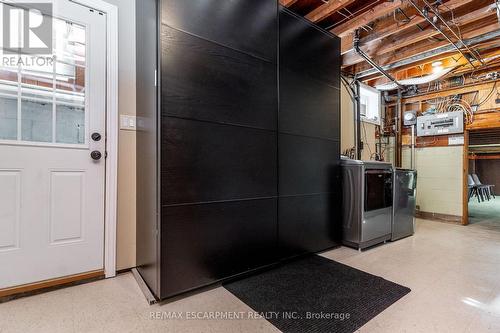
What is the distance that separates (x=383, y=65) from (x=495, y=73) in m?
2.05

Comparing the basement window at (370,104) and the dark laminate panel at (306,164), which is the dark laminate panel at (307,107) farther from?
the basement window at (370,104)

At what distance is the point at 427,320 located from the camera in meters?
1.58

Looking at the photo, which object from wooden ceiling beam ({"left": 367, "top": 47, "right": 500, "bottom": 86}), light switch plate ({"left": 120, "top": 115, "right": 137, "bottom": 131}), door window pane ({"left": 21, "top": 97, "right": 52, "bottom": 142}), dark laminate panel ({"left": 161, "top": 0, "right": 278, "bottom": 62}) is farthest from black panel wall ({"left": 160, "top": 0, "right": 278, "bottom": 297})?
wooden ceiling beam ({"left": 367, "top": 47, "right": 500, "bottom": 86})

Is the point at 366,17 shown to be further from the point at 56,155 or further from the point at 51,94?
the point at 56,155

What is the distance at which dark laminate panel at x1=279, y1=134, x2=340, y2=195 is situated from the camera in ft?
8.12

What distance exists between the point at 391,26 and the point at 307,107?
62.6 inches

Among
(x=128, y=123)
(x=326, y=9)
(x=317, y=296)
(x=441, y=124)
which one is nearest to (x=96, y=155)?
(x=128, y=123)

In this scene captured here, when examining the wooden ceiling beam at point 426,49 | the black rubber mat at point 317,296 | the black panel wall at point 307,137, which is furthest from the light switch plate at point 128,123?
the wooden ceiling beam at point 426,49

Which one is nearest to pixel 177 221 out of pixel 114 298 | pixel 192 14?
pixel 114 298

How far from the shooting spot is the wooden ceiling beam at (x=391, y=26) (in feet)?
8.51

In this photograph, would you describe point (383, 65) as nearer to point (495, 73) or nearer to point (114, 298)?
point (495, 73)

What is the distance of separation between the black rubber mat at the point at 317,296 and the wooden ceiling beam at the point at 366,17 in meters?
2.84

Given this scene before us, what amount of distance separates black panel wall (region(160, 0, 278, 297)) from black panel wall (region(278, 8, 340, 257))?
0.56 ft

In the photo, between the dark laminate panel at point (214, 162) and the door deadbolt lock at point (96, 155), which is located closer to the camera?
the dark laminate panel at point (214, 162)
